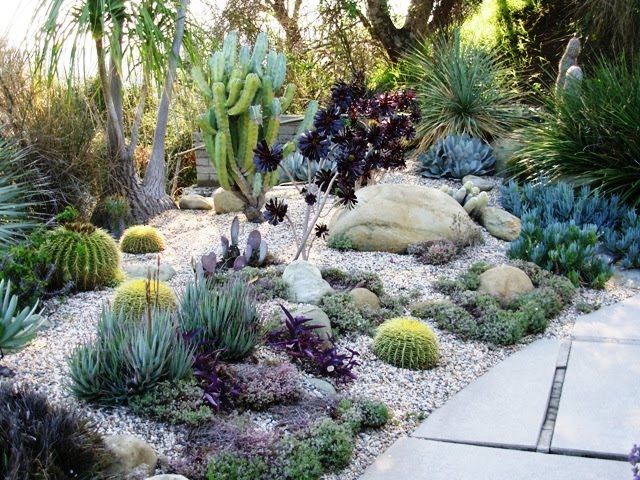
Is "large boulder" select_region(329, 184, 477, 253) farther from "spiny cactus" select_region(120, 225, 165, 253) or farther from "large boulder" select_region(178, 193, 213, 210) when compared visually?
"large boulder" select_region(178, 193, 213, 210)

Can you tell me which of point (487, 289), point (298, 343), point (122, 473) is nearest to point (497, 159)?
point (487, 289)

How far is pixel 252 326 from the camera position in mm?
5066

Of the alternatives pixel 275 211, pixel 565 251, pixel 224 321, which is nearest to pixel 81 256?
pixel 275 211

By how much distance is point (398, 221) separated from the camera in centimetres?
798

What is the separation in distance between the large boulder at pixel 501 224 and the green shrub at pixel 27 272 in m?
4.38

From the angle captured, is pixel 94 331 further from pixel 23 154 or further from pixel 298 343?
pixel 23 154

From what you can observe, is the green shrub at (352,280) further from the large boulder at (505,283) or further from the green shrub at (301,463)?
the green shrub at (301,463)

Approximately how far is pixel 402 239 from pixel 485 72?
5.09 meters

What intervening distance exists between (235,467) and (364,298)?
2.65 m

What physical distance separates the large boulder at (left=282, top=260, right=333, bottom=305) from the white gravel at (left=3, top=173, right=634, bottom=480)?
58 centimetres

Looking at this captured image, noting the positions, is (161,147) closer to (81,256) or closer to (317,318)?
(81,256)

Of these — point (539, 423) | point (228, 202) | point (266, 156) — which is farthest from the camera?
point (228, 202)

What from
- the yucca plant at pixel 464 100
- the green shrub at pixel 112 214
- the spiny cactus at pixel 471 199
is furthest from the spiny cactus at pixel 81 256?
the yucca plant at pixel 464 100

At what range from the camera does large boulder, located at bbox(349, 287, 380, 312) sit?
6246mm
